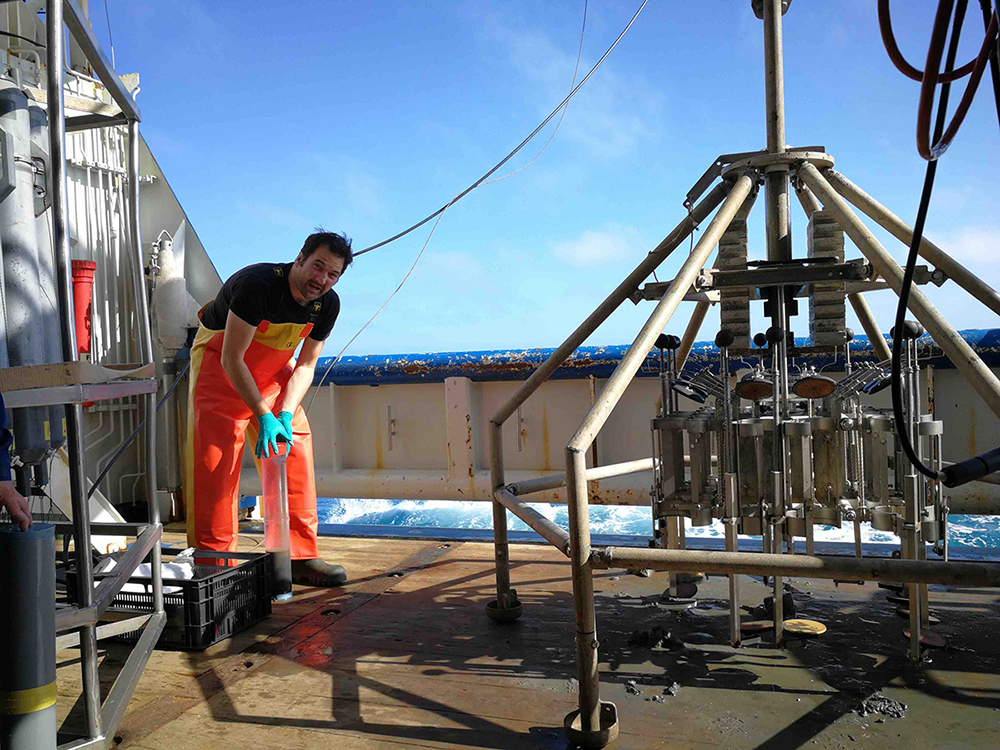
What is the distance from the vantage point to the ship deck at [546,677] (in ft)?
7.31

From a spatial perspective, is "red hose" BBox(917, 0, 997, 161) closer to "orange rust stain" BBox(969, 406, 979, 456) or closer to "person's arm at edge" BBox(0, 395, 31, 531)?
"person's arm at edge" BBox(0, 395, 31, 531)

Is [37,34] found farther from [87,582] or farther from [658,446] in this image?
[658,446]

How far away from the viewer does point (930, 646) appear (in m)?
2.74

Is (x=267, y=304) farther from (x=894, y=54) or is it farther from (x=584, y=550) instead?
(x=894, y=54)

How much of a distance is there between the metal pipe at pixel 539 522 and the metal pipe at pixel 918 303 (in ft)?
3.96

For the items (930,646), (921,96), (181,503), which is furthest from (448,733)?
(181,503)

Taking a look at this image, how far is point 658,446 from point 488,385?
3.31 metres

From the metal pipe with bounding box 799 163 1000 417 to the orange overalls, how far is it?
8.71ft

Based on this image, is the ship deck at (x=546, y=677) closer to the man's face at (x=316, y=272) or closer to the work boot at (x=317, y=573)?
the work boot at (x=317, y=573)

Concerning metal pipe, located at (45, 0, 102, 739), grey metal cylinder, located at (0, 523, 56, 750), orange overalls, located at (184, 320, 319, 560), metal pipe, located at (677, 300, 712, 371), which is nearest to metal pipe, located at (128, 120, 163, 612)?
metal pipe, located at (45, 0, 102, 739)

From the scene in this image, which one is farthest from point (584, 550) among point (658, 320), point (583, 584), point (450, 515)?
point (450, 515)

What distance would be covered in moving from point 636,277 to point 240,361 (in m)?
2.03

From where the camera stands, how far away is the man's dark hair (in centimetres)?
380

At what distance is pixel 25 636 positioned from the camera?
5.70 feet
